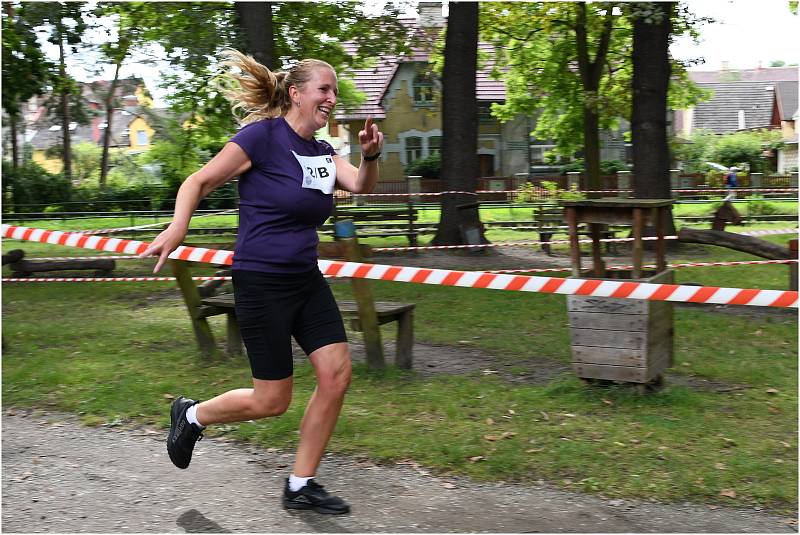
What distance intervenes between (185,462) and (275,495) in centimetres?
50

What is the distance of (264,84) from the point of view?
4457 mm

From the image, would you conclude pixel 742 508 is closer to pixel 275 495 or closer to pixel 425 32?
pixel 275 495

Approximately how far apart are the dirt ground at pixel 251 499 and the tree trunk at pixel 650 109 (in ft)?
38.5

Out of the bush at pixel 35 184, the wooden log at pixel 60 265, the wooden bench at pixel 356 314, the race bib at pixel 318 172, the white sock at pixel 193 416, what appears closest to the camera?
the race bib at pixel 318 172

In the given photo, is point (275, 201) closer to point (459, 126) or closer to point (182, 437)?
point (182, 437)

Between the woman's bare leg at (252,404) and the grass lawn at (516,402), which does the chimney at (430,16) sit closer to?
the grass lawn at (516,402)

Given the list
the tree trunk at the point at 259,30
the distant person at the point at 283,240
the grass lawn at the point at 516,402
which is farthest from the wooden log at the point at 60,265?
the distant person at the point at 283,240

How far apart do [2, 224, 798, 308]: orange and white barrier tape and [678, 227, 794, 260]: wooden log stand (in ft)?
14.3

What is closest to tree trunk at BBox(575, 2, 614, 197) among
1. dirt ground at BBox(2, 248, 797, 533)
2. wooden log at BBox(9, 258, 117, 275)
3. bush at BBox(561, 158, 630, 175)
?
wooden log at BBox(9, 258, 117, 275)

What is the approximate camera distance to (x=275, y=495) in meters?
4.68

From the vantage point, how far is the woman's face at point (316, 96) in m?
4.38

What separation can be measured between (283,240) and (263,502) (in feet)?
4.26

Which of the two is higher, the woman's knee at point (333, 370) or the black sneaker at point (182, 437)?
the woman's knee at point (333, 370)

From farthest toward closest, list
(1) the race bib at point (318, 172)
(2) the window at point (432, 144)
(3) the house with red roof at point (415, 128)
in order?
(2) the window at point (432, 144)
(3) the house with red roof at point (415, 128)
(1) the race bib at point (318, 172)
